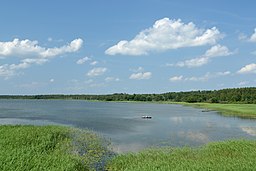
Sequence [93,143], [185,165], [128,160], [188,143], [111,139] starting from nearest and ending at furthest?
[185,165]
[128,160]
[93,143]
[188,143]
[111,139]

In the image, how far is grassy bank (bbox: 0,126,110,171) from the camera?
46.5 ft

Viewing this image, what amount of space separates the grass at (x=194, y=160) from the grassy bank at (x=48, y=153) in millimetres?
1851

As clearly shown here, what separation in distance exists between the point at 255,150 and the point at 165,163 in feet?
23.9

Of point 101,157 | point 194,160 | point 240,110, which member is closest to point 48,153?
point 101,157

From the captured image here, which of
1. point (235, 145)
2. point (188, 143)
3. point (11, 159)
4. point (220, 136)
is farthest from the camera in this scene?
point (220, 136)

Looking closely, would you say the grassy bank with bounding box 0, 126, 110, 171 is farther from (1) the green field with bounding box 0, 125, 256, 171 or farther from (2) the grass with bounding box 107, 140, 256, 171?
(2) the grass with bounding box 107, 140, 256, 171

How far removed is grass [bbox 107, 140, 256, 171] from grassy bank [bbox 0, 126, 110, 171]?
1.85 m

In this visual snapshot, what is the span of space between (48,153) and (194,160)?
835 cm

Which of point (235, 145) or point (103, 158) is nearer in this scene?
point (103, 158)

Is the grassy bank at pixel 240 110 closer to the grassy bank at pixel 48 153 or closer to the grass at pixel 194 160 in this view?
the grass at pixel 194 160

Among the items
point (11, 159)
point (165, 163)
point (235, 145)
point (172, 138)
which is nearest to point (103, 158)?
point (165, 163)

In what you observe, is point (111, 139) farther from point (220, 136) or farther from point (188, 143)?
point (220, 136)

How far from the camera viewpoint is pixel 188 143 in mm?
28688

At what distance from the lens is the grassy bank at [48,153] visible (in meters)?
14.2
